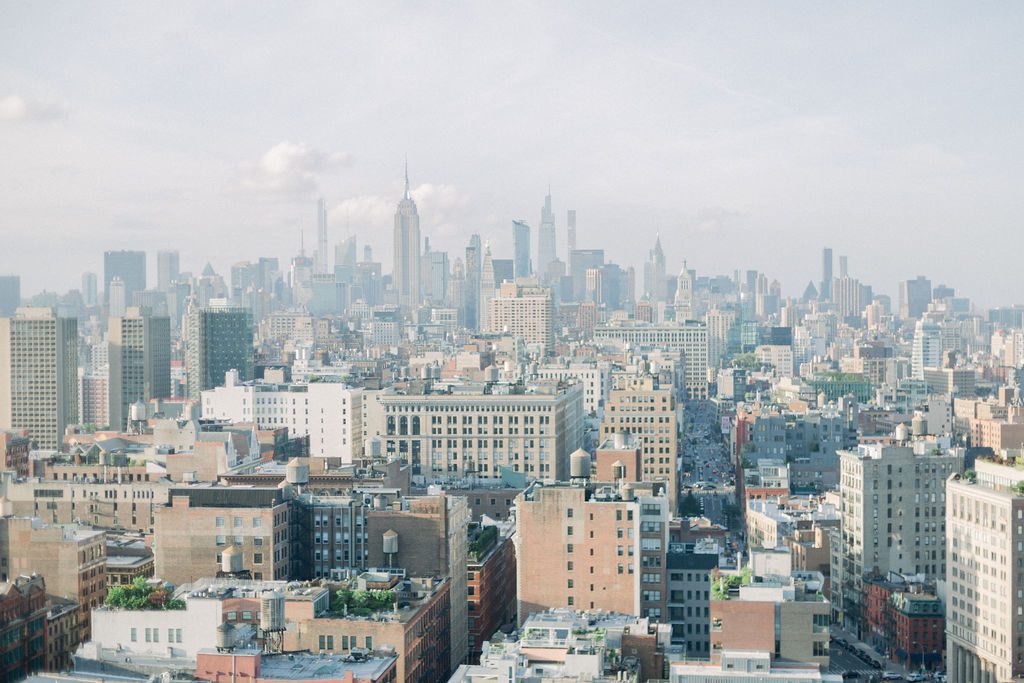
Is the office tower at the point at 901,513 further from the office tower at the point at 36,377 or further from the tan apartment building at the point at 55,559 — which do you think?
the office tower at the point at 36,377

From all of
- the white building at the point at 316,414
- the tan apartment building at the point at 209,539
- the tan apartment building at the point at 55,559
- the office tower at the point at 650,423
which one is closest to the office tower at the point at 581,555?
the tan apartment building at the point at 209,539

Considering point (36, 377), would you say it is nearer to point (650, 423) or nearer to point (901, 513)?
point (650, 423)

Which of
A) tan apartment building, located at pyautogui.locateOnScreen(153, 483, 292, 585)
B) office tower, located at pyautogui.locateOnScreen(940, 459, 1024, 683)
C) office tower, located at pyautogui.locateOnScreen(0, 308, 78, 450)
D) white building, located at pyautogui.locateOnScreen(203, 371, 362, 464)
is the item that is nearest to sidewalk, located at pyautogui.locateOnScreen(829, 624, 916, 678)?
office tower, located at pyautogui.locateOnScreen(940, 459, 1024, 683)

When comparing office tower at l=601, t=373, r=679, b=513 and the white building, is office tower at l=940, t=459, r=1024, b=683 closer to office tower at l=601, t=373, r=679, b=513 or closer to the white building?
office tower at l=601, t=373, r=679, b=513

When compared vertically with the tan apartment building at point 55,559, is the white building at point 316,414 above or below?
above

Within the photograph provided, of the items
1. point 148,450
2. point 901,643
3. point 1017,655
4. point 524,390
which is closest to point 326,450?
point 524,390

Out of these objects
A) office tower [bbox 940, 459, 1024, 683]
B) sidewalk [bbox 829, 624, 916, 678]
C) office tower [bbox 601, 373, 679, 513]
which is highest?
office tower [bbox 601, 373, 679, 513]
